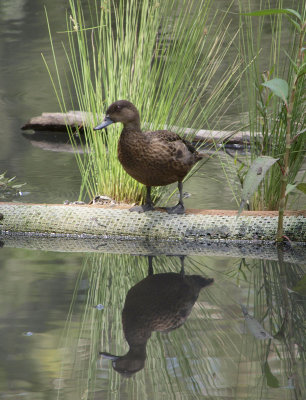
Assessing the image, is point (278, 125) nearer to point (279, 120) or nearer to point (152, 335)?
point (279, 120)

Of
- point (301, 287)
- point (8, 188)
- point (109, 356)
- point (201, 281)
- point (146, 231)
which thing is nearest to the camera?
point (109, 356)

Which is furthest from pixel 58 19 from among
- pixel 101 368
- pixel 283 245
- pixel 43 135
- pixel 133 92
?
pixel 101 368

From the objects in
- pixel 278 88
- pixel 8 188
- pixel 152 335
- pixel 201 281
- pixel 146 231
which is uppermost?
pixel 278 88

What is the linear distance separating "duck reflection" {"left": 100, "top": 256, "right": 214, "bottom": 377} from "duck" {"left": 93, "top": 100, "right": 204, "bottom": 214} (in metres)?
0.45

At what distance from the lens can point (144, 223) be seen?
3273mm

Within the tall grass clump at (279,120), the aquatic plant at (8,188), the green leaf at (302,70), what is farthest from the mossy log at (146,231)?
the green leaf at (302,70)

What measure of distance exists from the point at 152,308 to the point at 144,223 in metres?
0.83

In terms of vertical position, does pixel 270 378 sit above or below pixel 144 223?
above

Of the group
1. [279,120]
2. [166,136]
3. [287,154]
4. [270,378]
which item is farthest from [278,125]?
[270,378]

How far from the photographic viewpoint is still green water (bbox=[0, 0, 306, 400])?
6.35ft

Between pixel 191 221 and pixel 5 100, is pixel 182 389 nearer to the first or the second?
pixel 191 221

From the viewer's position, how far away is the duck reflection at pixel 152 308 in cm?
212

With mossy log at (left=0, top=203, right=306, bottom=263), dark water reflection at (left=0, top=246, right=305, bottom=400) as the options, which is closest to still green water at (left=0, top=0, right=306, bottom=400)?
dark water reflection at (left=0, top=246, right=305, bottom=400)

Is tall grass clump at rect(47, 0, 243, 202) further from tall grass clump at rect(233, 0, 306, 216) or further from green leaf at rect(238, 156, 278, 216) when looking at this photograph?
green leaf at rect(238, 156, 278, 216)
